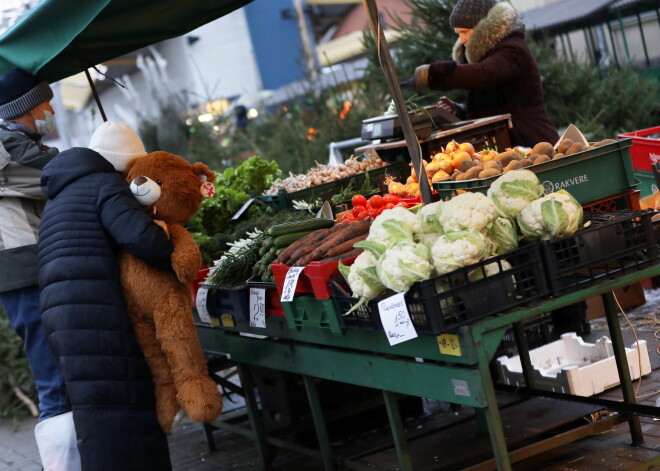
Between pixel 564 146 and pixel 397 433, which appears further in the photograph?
pixel 564 146

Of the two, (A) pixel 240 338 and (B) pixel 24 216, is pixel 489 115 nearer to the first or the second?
(A) pixel 240 338

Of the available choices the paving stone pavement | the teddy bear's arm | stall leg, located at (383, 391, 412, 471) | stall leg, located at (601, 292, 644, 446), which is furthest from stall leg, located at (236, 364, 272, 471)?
stall leg, located at (601, 292, 644, 446)

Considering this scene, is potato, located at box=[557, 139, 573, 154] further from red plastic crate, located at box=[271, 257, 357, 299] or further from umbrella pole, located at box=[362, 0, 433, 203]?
red plastic crate, located at box=[271, 257, 357, 299]

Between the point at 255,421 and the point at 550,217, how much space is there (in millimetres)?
2684

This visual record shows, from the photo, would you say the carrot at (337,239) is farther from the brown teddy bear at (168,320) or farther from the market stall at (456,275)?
the brown teddy bear at (168,320)

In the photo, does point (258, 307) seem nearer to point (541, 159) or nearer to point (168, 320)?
point (168, 320)

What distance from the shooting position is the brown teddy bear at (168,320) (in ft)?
15.0

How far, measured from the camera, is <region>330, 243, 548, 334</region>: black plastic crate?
10.7 ft

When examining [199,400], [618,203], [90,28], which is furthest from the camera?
[90,28]

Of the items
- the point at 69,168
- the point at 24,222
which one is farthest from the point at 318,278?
the point at 24,222

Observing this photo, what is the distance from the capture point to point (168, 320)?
4.59 m

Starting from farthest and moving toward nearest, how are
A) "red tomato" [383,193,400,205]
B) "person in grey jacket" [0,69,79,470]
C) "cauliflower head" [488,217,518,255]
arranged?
"person in grey jacket" [0,69,79,470], "red tomato" [383,193,400,205], "cauliflower head" [488,217,518,255]

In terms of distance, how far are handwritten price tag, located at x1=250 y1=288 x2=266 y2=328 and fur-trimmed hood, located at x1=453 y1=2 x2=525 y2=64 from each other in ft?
8.36

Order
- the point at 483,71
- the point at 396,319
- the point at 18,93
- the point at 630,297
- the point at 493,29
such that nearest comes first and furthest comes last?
the point at 396,319
the point at 18,93
the point at 483,71
the point at 493,29
the point at 630,297
